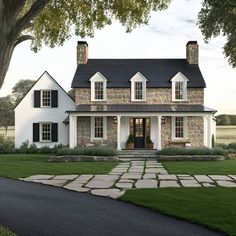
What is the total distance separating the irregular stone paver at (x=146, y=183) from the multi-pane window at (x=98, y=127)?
1707 cm

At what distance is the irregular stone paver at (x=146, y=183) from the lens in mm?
14328

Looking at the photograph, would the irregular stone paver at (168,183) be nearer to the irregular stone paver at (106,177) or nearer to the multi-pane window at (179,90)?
the irregular stone paver at (106,177)

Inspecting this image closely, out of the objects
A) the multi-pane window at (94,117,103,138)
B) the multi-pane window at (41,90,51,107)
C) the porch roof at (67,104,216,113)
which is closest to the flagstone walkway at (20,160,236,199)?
the porch roof at (67,104,216,113)

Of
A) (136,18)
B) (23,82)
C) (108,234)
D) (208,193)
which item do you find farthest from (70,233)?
(23,82)

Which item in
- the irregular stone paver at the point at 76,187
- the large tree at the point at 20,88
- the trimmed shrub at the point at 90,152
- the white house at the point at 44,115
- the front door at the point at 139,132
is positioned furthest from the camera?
the large tree at the point at 20,88

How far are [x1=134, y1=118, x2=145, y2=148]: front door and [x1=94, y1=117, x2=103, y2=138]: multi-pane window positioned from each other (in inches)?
98.6

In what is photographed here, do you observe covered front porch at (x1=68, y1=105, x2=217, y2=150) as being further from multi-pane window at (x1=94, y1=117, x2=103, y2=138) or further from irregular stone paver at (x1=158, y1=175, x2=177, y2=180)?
irregular stone paver at (x1=158, y1=175, x2=177, y2=180)

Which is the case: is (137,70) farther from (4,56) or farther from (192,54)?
(4,56)

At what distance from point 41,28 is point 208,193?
7.07 m

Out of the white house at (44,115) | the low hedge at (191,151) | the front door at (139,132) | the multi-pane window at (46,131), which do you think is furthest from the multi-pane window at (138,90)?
the low hedge at (191,151)

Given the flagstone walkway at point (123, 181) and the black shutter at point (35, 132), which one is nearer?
the flagstone walkway at point (123, 181)

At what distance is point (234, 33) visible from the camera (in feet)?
69.4

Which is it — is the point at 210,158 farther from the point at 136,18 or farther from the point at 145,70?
the point at 136,18

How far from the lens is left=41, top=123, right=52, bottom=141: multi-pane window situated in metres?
34.8
